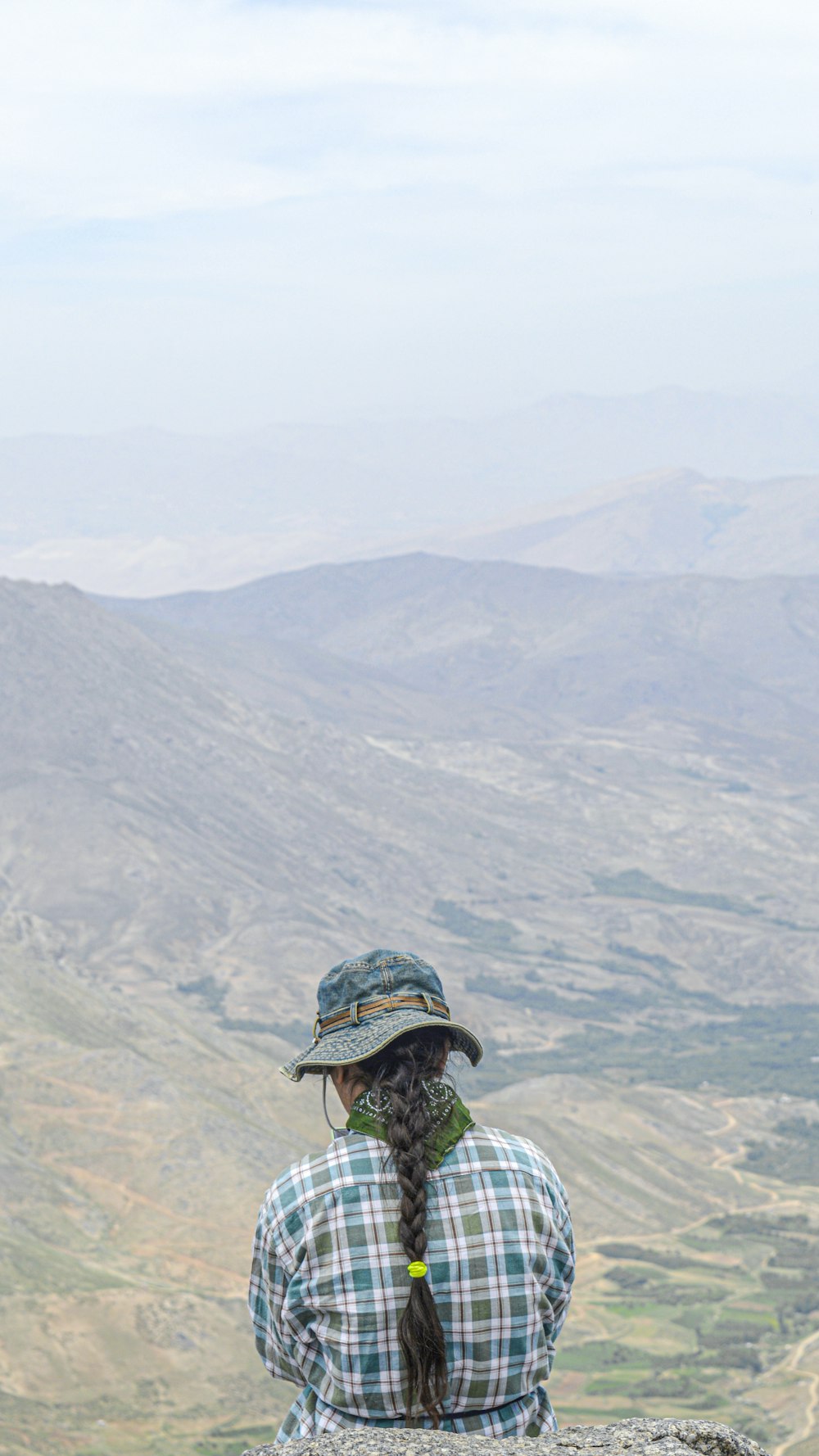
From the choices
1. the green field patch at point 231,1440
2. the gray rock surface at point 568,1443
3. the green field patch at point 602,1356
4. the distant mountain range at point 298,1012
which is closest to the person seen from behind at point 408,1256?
the gray rock surface at point 568,1443

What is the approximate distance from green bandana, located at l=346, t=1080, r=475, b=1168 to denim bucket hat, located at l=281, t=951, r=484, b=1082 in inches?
5.4

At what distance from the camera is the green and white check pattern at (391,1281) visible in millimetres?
4434

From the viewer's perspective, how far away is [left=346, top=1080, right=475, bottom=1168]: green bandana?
4.55 m

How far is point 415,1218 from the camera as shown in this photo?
442 cm

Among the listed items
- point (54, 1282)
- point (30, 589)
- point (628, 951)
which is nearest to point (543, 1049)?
point (628, 951)

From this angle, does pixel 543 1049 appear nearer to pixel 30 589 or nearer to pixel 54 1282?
pixel 54 1282

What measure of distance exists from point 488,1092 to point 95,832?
5502 cm

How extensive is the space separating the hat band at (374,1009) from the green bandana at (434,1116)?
0.22 m

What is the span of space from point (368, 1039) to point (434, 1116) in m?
0.30

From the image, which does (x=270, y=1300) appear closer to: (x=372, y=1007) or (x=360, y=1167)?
(x=360, y=1167)

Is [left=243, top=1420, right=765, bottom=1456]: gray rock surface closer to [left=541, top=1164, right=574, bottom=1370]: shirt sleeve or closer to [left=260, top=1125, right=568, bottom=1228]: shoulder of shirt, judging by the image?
[left=541, top=1164, right=574, bottom=1370]: shirt sleeve

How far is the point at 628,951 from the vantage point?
149 metres

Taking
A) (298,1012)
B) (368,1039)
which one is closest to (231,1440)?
(368,1039)

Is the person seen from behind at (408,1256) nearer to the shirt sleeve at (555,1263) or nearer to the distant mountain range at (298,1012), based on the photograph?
the shirt sleeve at (555,1263)
